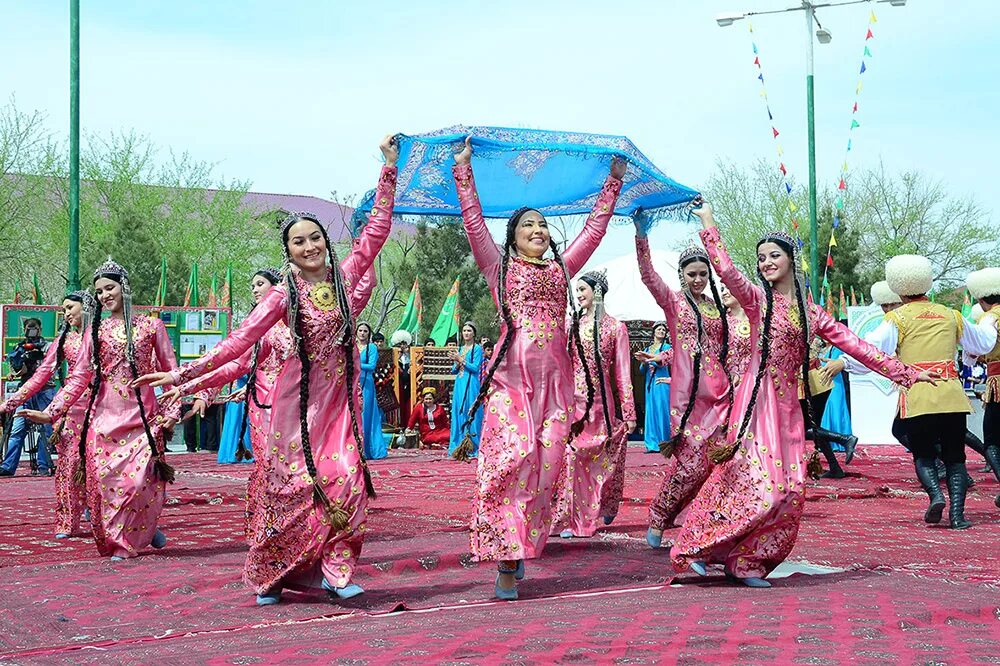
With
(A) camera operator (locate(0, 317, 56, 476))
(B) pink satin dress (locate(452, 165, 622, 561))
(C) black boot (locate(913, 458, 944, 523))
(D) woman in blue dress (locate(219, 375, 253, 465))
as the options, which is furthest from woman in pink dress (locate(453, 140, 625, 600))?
(D) woman in blue dress (locate(219, 375, 253, 465))

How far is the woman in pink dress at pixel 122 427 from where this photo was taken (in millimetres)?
7574

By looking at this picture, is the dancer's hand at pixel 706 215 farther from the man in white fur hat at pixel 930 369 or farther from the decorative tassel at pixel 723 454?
the man in white fur hat at pixel 930 369

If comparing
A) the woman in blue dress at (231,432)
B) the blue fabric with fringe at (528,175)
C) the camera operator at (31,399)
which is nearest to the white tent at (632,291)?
the woman in blue dress at (231,432)

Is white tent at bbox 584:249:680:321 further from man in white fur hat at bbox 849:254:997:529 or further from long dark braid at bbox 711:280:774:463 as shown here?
long dark braid at bbox 711:280:774:463

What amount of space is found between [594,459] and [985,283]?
3.58 meters

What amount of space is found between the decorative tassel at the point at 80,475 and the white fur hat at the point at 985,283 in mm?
6461

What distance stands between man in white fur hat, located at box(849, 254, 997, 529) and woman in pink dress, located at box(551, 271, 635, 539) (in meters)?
1.60

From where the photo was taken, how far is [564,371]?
6.11m

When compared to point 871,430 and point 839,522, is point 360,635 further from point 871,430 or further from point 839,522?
point 871,430

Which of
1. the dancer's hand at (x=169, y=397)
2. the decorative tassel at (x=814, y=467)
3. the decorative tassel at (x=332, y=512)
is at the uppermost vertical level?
the dancer's hand at (x=169, y=397)

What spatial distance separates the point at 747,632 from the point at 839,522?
452 centimetres

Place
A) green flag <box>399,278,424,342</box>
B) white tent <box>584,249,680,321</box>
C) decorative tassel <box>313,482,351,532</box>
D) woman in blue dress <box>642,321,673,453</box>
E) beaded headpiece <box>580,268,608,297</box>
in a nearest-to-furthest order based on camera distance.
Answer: decorative tassel <box>313,482,351,532</box>
beaded headpiece <box>580,268,608,297</box>
woman in blue dress <box>642,321,673,453</box>
white tent <box>584,249,680,321</box>
green flag <box>399,278,424,342</box>

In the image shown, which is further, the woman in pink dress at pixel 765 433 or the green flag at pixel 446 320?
the green flag at pixel 446 320

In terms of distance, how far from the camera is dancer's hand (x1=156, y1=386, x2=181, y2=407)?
236 inches
